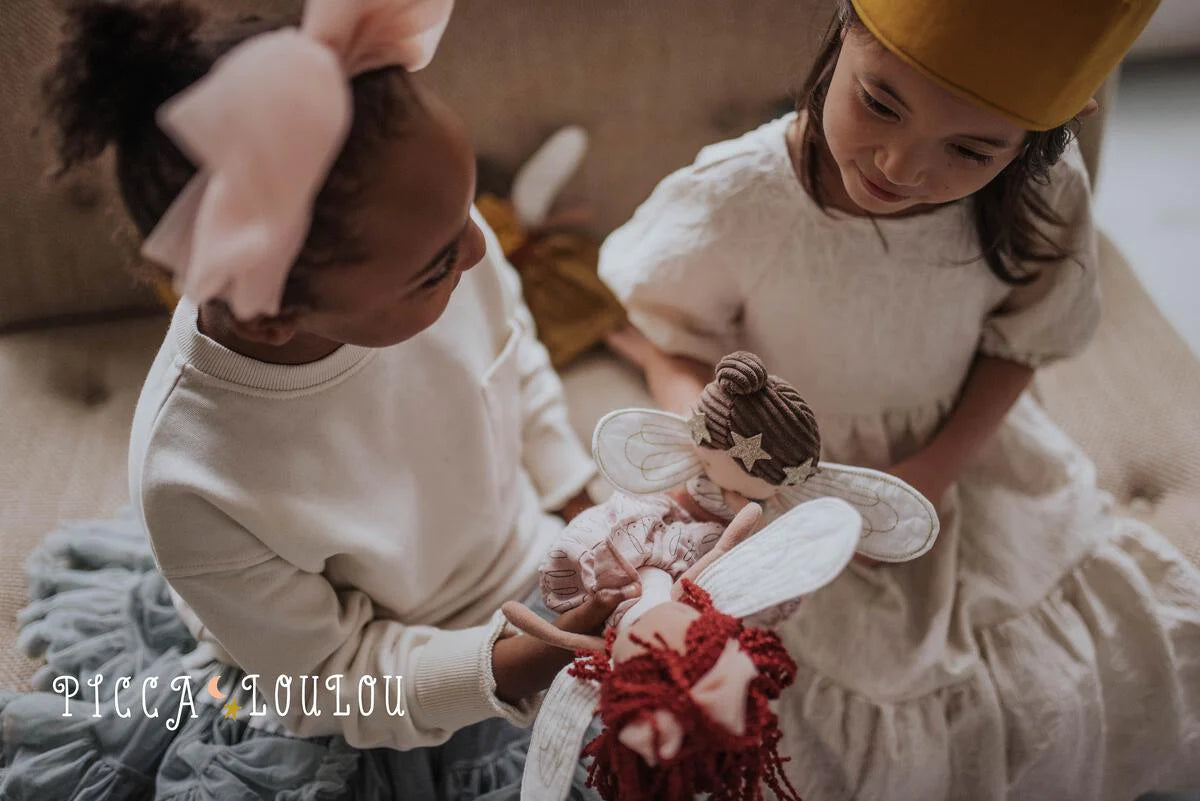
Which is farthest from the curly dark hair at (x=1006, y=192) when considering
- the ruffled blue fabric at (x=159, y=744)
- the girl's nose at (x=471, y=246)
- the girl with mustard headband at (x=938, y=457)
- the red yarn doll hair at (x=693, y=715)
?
the ruffled blue fabric at (x=159, y=744)

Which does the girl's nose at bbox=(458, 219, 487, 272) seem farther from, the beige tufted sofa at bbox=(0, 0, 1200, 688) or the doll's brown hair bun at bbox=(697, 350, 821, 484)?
the beige tufted sofa at bbox=(0, 0, 1200, 688)

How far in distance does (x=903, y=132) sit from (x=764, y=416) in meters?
0.23

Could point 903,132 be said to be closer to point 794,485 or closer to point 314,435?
point 794,485

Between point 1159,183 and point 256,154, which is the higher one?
point 256,154

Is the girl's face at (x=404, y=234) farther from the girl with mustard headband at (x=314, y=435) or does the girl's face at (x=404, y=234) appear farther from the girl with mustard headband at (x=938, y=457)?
the girl with mustard headband at (x=938, y=457)

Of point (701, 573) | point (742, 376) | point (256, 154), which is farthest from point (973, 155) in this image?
point (256, 154)

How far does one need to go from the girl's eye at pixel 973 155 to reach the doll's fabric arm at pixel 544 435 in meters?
0.45

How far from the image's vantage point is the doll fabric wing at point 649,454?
2.12 feet

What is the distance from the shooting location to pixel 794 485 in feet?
2.05

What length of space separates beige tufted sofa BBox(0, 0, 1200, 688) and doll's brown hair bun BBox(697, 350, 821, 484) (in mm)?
450

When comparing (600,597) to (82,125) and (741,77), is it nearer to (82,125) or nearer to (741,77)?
(82,125)

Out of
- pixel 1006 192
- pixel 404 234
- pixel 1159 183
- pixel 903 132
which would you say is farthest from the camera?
pixel 1159 183

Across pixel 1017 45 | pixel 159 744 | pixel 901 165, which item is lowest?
pixel 159 744

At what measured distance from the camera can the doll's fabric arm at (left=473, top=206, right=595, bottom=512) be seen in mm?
919
